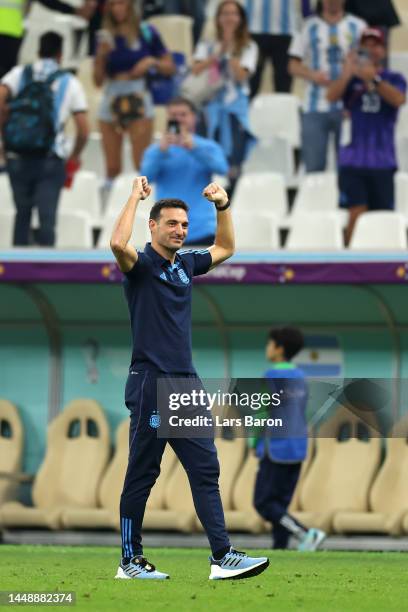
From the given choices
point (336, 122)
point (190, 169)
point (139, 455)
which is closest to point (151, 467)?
point (139, 455)

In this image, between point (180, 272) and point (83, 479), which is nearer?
point (180, 272)

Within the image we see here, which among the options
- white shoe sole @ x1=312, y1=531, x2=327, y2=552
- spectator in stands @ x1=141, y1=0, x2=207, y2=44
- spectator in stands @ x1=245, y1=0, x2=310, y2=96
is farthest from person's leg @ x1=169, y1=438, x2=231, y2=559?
spectator in stands @ x1=141, y1=0, x2=207, y2=44

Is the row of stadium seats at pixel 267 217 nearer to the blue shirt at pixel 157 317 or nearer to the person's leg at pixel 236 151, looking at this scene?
Result: the person's leg at pixel 236 151

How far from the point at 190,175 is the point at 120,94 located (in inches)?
112

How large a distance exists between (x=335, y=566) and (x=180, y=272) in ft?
9.35

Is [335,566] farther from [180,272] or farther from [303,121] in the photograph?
[303,121]

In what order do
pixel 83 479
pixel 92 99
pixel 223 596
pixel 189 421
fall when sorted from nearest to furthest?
pixel 223 596 → pixel 189 421 → pixel 83 479 → pixel 92 99

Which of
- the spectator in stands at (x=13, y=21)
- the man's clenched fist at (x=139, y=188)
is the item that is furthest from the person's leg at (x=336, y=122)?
the man's clenched fist at (x=139, y=188)

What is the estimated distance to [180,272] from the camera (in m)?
8.36

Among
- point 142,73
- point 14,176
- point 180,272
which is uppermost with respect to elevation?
point 142,73

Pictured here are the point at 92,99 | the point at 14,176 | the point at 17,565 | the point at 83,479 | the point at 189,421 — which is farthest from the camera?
the point at 92,99

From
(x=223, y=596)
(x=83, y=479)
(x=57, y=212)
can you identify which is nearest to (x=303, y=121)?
(x=57, y=212)

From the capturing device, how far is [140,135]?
16359 mm

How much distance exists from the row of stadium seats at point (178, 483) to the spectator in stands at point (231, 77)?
2777mm
